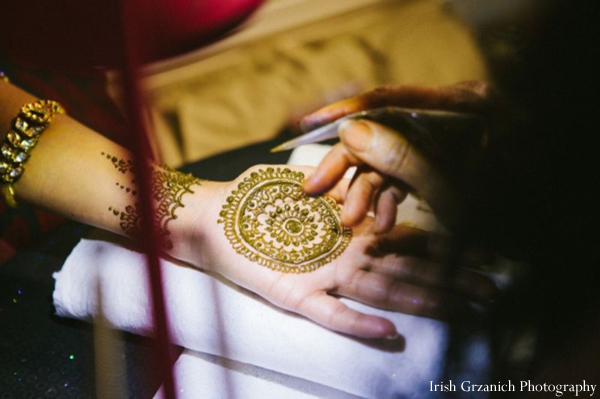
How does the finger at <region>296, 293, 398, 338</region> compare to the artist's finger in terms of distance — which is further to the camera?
the artist's finger

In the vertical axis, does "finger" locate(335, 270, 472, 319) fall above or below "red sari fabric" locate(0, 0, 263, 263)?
below

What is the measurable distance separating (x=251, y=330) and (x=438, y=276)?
0.20m

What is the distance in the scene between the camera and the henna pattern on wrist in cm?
59

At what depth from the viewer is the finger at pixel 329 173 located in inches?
23.5

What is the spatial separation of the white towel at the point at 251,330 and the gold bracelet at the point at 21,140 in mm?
130

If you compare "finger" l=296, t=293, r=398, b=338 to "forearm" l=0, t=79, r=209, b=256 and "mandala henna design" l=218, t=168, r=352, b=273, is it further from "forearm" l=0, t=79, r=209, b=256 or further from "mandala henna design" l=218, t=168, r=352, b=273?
"forearm" l=0, t=79, r=209, b=256

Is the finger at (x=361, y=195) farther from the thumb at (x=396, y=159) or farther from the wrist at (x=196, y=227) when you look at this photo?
the wrist at (x=196, y=227)

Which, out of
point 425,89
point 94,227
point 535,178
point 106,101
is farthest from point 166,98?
point 535,178

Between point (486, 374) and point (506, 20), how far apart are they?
65 cm

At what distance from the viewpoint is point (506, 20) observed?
93 centimetres

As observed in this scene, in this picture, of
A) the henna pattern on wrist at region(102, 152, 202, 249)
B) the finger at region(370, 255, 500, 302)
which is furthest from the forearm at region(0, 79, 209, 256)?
the finger at region(370, 255, 500, 302)

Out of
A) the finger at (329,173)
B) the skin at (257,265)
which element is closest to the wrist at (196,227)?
the skin at (257,265)

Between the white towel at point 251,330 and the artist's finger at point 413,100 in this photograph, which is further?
the artist's finger at point 413,100

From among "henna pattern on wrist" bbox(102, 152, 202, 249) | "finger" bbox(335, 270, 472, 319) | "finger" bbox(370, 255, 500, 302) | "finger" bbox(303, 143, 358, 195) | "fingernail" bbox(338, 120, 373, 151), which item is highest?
"fingernail" bbox(338, 120, 373, 151)
